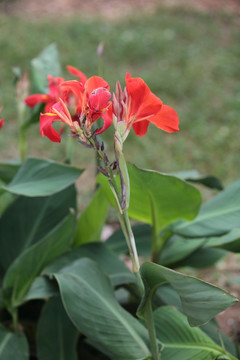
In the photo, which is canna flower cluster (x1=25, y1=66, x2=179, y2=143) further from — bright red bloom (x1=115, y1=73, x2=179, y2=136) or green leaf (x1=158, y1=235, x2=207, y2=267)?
green leaf (x1=158, y1=235, x2=207, y2=267)

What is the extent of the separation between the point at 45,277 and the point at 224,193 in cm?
53

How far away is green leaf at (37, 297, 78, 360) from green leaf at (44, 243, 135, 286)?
0.10 meters

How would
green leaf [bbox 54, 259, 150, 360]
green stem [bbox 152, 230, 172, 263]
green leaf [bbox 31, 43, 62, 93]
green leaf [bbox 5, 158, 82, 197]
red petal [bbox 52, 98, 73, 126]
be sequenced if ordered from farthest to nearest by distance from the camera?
1. green leaf [bbox 31, 43, 62, 93]
2. green stem [bbox 152, 230, 172, 263]
3. green leaf [bbox 5, 158, 82, 197]
4. green leaf [bbox 54, 259, 150, 360]
5. red petal [bbox 52, 98, 73, 126]

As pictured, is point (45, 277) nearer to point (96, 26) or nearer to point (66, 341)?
point (66, 341)

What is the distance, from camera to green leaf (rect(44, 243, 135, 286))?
1271mm

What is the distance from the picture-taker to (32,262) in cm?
124

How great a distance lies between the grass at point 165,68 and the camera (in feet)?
9.46

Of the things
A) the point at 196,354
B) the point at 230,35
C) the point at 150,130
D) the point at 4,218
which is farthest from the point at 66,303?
the point at 230,35

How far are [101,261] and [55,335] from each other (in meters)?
0.23

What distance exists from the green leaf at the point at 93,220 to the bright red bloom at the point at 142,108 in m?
0.61

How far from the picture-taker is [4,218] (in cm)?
147

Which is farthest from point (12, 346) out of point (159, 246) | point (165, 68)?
point (165, 68)

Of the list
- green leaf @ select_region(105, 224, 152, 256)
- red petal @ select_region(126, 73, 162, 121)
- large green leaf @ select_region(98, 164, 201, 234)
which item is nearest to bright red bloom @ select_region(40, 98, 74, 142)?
red petal @ select_region(126, 73, 162, 121)

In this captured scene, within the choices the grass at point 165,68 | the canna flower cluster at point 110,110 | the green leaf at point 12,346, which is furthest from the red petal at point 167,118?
the grass at point 165,68
